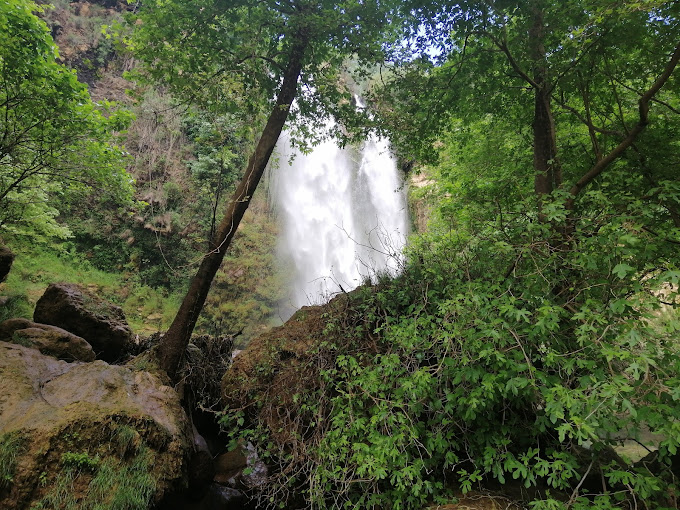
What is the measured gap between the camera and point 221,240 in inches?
230

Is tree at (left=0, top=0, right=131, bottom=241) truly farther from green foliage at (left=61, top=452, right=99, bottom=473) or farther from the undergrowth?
the undergrowth

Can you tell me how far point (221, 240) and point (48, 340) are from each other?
304 cm

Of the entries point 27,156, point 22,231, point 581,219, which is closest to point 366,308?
point 581,219

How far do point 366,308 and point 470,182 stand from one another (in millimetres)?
4644

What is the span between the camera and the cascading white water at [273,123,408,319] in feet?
65.6

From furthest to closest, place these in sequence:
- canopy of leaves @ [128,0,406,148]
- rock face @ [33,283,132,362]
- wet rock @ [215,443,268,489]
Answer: rock face @ [33,283,132,362], canopy of leaves @ [128,0,406,148], wet rock @ [215,443,268,489]

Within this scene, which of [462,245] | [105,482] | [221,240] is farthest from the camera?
[221,240]

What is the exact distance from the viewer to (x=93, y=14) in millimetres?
20203

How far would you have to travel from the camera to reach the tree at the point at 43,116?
559 cm

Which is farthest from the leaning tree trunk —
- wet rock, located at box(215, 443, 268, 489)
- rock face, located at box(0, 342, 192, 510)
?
wet rock, located at box(215, 443, 268, 489)

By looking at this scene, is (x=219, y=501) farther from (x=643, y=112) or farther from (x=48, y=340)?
(x=643, y=112)

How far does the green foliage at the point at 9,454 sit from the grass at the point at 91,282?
9630 millimetres

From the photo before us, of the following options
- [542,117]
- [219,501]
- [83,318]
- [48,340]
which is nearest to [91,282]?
[83,318]

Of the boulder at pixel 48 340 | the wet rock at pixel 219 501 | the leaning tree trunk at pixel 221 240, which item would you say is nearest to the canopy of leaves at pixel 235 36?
the leaning tree trunk at pixel 221 240
